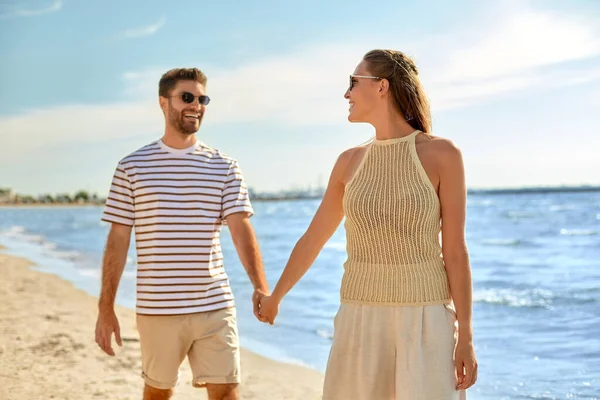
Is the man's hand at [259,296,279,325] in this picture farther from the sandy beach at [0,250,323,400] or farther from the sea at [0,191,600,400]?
the sea at [0,191,600,400]

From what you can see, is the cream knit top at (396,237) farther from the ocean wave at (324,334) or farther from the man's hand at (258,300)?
the ocean wave at (324,334)

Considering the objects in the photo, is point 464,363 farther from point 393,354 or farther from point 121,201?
point 121,201

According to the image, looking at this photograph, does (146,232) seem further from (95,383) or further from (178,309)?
(95,383)

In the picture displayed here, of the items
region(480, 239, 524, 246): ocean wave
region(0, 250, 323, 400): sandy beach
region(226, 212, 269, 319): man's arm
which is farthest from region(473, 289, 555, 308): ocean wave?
region(480, 239, 524, 246): ocean wave

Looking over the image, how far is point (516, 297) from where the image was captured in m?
14.2

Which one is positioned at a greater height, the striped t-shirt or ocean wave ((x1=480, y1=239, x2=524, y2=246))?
the striped t-shirt

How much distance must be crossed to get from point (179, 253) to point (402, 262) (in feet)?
4.54

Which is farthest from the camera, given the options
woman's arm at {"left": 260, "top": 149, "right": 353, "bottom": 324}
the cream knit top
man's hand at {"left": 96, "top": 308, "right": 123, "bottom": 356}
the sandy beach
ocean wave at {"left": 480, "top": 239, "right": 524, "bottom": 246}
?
ocean wave at {"left": 480, "top": 239, "right": 524, "bottom": 246}

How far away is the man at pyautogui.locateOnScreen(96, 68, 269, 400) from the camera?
402 centimetres

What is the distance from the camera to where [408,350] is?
293 cm

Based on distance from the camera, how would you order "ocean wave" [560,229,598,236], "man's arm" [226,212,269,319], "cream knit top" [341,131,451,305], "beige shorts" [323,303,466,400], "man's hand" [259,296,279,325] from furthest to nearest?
"ocean wave" [560,229,598,236], "man's arm" [226,212,269,319], "man's hand" [259,296,279,325], "cream knit top" [341,131,451,305], "beige shorts" [323,303,466,400]

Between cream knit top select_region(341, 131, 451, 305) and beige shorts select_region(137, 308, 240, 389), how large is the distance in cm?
112

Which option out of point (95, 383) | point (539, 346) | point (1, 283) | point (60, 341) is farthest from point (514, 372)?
point (1, 283)

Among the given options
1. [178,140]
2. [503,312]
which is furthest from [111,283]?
[503,312]
